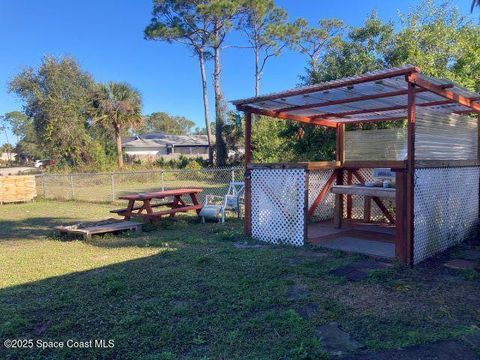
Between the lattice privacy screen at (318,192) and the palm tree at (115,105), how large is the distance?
21.4m

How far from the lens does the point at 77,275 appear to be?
5.15 m

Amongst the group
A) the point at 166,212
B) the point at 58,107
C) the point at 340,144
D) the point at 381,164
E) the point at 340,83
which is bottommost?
the point at 166,212

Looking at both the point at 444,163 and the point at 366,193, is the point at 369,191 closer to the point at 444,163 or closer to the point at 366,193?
the point at 366,193

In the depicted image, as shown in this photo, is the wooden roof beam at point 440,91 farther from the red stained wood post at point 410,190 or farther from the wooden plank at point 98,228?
the wooden plank at point 98,228

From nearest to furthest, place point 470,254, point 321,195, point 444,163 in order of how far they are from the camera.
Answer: point 470,254
point 444,163
point 321,195

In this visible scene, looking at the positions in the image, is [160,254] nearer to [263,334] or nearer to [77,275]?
[77,275]

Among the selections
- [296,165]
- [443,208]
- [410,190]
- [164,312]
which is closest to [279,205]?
[296,165]

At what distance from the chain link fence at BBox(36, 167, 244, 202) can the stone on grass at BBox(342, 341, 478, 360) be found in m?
9.84

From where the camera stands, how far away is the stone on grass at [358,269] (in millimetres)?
4895

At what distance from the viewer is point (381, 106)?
7.59 m

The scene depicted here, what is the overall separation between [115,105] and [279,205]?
23.2 m

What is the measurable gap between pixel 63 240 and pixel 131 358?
556cm

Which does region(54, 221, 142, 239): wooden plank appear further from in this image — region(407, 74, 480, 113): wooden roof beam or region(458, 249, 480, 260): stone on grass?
region(458, 249, 480, 260): stone on grass

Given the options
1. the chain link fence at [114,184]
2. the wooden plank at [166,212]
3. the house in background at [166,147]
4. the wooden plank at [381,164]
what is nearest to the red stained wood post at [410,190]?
the wooden plank at [381,164]
